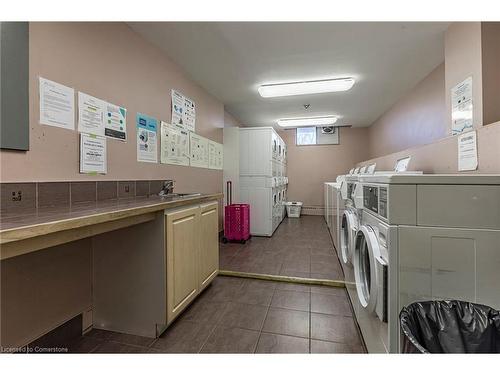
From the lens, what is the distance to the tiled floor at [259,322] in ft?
4.68

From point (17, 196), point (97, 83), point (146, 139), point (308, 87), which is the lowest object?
point (17, 196)

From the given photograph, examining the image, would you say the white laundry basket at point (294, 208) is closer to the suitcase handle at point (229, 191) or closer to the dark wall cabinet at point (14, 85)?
the suitcase handle at point (229, 191)

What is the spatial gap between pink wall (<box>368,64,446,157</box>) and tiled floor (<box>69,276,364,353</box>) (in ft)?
7.85

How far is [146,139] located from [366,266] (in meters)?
2.11

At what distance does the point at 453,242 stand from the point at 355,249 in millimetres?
627

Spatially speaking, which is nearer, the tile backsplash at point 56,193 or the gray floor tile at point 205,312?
the tile backsplash at point 56,193

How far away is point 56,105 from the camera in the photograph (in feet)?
4.64

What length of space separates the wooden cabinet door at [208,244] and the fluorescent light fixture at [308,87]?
77.3 inches

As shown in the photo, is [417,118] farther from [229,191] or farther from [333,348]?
[333,348]

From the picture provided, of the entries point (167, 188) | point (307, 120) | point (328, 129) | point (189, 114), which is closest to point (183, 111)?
point (189, 114)

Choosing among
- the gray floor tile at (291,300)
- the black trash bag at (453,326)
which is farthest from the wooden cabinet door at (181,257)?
the black trash bag at (453,326)

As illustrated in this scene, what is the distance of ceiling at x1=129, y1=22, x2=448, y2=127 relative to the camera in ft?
6.77

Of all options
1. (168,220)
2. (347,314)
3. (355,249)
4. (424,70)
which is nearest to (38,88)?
(168,220)

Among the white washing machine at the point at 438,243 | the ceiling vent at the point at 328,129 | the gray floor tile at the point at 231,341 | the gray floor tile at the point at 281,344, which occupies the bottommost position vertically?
the gray floor tile at the point at 281,344
